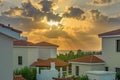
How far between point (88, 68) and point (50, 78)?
172 inches

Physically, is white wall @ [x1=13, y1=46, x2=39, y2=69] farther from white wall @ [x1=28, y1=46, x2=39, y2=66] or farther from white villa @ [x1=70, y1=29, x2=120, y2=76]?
white villa @ [x1=70, y1=29, x2=120, y2=76]

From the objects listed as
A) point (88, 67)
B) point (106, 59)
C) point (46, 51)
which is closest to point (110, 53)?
point (106, 59)

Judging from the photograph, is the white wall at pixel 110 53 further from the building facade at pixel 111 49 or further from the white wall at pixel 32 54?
the white wall at pixel 32 54

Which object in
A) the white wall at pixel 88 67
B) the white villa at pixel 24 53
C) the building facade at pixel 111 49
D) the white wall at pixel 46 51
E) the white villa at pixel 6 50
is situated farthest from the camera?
the white wall at pixel 46 51

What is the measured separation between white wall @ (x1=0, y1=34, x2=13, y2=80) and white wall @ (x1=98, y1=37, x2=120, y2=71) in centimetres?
2035

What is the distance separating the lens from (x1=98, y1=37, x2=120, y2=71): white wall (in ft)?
110

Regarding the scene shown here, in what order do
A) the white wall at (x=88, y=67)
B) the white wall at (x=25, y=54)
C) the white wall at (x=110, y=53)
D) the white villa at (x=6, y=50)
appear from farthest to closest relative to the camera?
1. the white wall at (x=25, y=54)
2. the white wall at (x=88, y=67)
3. the white wall at (x=110, y=53)
4. the white villa at (x=6, y=50)

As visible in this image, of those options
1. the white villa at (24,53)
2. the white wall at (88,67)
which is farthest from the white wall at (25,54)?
the white wall at (88,67)

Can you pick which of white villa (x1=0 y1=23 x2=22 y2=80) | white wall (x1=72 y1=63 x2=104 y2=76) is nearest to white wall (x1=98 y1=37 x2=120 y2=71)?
white wall (x1=72 y1=63 x2=104 y2=76)

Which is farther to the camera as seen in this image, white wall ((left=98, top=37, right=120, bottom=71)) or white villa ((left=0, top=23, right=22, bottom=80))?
white wall ((left=98, top=37, right=120, bottom=71))

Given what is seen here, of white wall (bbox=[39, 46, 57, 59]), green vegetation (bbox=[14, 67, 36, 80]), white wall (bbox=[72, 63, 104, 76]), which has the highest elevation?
white wall (bbox=[39, 46, 57, 59])

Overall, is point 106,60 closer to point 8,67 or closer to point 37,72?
point 37,72

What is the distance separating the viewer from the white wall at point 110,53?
3341 cm

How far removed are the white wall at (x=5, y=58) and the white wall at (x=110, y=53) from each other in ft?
66.8
